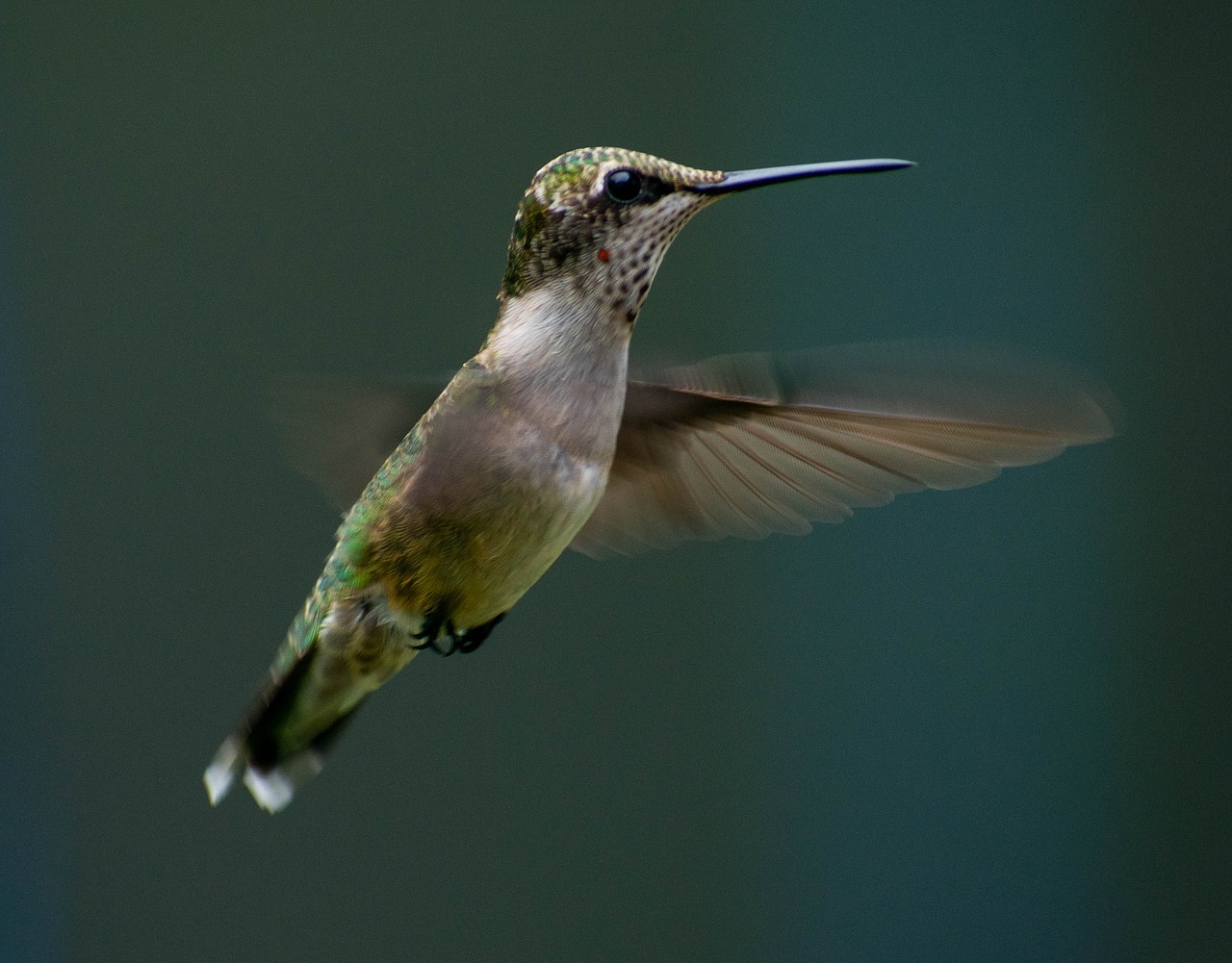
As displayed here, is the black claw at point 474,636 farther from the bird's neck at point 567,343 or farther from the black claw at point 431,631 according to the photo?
the bird's neck at point 567,343

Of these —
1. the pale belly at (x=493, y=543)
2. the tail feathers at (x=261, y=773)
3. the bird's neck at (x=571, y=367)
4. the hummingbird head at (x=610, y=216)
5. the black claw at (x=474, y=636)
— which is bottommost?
the tail feathers at (x=261, y=773)

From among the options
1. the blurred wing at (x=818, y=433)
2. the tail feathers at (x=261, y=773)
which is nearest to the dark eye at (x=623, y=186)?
the blurred wing at (x=818, y=433)

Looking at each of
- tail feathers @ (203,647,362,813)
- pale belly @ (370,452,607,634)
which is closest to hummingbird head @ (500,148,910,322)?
pale belly @ (370,452,607,634)

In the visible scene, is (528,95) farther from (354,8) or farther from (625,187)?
(625,187)

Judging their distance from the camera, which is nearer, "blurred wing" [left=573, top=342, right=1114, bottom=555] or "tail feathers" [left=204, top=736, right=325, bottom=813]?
"blurred wing" [left=573, top=342, right=1114, bottom=555]

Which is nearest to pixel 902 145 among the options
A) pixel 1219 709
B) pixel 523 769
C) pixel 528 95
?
pixel 528 95

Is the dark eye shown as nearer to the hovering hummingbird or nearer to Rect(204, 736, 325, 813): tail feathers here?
the hovering hummingbird

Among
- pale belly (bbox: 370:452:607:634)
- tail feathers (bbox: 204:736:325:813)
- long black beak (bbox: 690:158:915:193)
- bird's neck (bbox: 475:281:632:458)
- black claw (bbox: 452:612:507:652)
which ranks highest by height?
long black beak (bbox: 690:158:915:193)

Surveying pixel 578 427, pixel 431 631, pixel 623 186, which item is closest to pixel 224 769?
pixel 431 631
